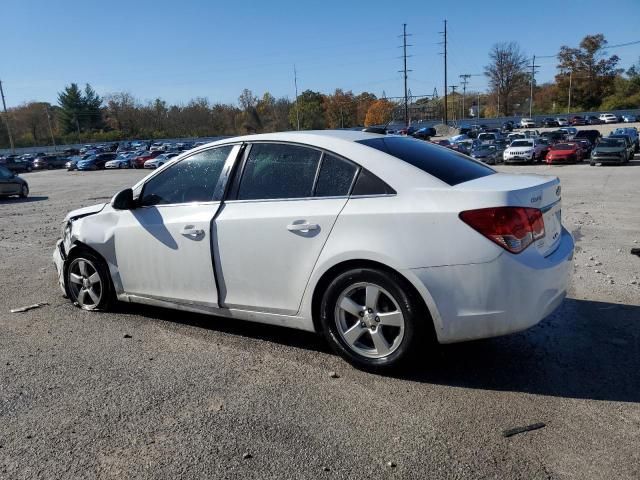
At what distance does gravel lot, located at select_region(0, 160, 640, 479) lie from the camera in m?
2.67

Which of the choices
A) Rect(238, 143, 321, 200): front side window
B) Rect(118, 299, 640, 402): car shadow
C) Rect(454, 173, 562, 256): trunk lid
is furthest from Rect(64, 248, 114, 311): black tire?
Rect(454, 173, 562, 256): trunk lid

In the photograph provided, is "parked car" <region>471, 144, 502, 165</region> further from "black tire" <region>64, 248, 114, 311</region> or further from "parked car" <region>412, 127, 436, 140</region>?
"black tire" <region>64, 248, 114, 311</region>

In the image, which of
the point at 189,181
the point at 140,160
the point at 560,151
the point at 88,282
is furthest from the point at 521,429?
the point at 140,160

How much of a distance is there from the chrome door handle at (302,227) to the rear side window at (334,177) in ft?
0.77

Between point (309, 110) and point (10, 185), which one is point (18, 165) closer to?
point (10, 185)

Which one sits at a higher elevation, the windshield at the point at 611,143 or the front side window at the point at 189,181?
the front side window at the point at 189,181

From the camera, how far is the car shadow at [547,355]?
11.2 feet

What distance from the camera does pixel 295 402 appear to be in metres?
3.29

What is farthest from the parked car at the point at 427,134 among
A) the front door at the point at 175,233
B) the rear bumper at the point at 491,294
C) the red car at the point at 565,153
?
the red car at the point at 565,153

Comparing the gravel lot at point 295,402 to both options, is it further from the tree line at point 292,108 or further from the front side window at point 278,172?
the tree line at point 292,108

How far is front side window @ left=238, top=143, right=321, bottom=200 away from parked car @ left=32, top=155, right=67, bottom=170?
64.3 meters

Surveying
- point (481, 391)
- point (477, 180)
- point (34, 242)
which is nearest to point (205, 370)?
point (481, 391)

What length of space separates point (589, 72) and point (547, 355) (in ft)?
404

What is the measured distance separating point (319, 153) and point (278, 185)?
38 centimetres
